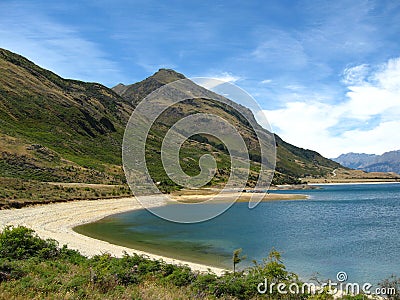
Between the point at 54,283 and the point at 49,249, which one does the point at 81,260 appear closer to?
the point at 49,249

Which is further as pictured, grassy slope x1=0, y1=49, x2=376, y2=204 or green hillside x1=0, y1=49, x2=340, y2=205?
grassy slope x1=0, y1=49, x2=376, y2=204

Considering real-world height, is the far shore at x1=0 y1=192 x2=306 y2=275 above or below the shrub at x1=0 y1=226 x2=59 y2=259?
below

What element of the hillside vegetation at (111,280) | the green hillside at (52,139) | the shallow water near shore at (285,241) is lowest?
the shallow water near shore at (285,241)

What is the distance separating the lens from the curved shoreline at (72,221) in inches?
1174

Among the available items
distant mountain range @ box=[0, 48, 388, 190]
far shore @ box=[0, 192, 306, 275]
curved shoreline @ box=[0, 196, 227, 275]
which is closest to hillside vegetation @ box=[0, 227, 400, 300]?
curved shoreline @ box=[0, 196, 227, 275]

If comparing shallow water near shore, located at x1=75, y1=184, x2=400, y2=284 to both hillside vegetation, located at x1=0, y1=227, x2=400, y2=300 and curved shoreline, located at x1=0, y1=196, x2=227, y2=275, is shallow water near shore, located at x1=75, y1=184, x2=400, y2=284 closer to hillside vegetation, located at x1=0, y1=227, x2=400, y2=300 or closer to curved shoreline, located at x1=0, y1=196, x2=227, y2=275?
curved shoreline, located at x1=0, y1=196, x2=227, y2=275

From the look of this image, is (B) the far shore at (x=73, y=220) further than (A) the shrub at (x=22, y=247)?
Yes

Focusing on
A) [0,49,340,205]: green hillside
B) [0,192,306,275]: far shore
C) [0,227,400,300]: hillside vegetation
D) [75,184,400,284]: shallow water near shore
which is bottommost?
[75,184,400,284]: shallow water near shore

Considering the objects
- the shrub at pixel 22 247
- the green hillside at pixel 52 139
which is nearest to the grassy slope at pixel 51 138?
the green hillside at pixel 52 139

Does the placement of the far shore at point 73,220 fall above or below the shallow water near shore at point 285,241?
above

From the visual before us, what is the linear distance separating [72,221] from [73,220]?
89 cm

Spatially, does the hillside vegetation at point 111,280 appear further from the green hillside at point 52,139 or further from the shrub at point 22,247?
the green hillside at point 52,139

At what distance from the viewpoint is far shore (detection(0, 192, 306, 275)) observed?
29875mm

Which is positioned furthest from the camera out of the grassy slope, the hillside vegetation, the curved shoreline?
the grassy slope
